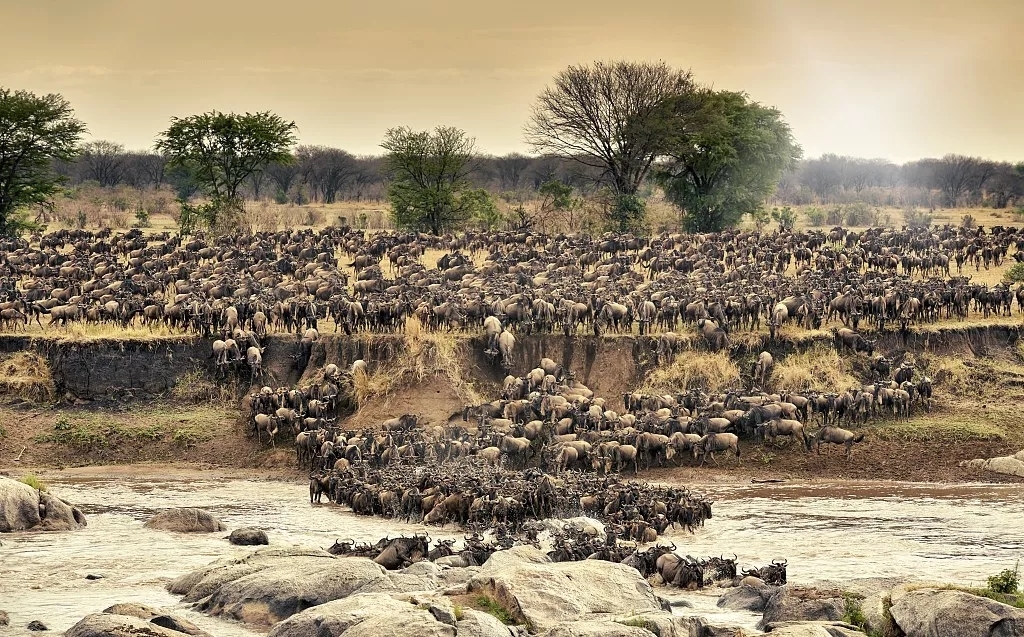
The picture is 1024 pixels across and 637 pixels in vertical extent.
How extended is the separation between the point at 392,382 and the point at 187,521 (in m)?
10.2

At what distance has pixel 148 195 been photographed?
91.4 m

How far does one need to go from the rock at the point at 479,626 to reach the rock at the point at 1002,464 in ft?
60.3

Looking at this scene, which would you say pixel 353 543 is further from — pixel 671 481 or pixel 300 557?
pixel 671 481

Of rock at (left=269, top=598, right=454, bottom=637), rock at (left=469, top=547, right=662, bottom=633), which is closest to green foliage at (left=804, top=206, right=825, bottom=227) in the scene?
rock at (left=469, top=547, right=662, bottom=633)

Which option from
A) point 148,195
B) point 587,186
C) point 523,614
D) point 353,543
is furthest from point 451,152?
point 523,614

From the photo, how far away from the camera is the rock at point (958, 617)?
57.6 feet

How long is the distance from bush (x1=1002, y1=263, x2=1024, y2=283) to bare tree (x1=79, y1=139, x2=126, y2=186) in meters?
77.9

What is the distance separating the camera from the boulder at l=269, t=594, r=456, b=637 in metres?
16.8

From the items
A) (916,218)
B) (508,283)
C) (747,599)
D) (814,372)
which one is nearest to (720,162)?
(916,218)

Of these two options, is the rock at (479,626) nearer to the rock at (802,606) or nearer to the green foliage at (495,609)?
the green foliage at (495,609)

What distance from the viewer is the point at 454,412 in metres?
35.8

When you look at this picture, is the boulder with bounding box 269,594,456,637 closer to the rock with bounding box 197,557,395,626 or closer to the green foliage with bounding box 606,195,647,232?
the rock with bounding box 197,557,395,626

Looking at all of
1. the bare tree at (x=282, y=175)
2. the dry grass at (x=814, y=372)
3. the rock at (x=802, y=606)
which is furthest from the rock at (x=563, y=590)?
the bare tree at (x=282, y=175)

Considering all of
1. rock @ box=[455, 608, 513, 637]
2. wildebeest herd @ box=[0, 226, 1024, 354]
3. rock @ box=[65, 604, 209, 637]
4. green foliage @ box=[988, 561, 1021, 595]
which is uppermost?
wildebeest herd @ box=[0, 226, 1024, 354]
